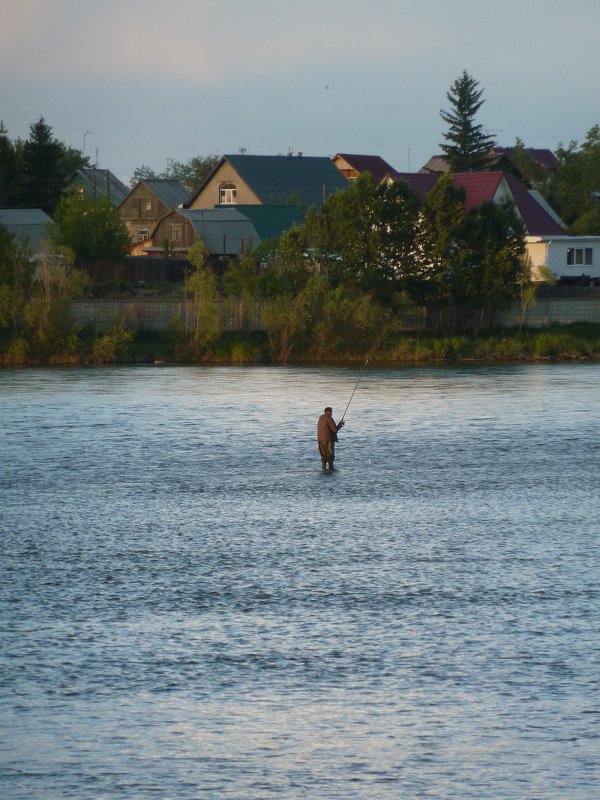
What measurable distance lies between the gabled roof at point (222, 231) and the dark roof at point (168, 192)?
61.9 feet

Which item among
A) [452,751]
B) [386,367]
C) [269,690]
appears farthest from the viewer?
[386,367]

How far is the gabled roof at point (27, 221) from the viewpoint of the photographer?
89.4m

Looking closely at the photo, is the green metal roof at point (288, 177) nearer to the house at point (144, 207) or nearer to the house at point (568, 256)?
the house at point (144, 207)

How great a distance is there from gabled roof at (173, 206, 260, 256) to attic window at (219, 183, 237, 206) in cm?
1334

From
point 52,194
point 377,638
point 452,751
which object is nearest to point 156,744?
point 452,751

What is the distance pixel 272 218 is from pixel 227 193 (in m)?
13.4

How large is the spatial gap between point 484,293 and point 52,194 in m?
45.0

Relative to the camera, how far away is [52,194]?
329ft

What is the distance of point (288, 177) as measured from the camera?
356ft

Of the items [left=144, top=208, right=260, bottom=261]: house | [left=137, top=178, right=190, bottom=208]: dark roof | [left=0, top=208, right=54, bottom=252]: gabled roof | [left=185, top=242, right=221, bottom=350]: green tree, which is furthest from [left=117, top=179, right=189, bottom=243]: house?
[left=185, top=242, right=221, bottom=350]: green tree

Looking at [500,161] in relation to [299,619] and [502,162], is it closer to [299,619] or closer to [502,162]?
[502,162]

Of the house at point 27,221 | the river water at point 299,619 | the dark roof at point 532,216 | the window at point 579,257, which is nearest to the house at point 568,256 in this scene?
the window at point 579,257

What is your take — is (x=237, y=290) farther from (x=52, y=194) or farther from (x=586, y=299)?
(x=52, y=194)

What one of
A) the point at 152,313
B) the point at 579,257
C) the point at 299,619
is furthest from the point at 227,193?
the point at 299,619
